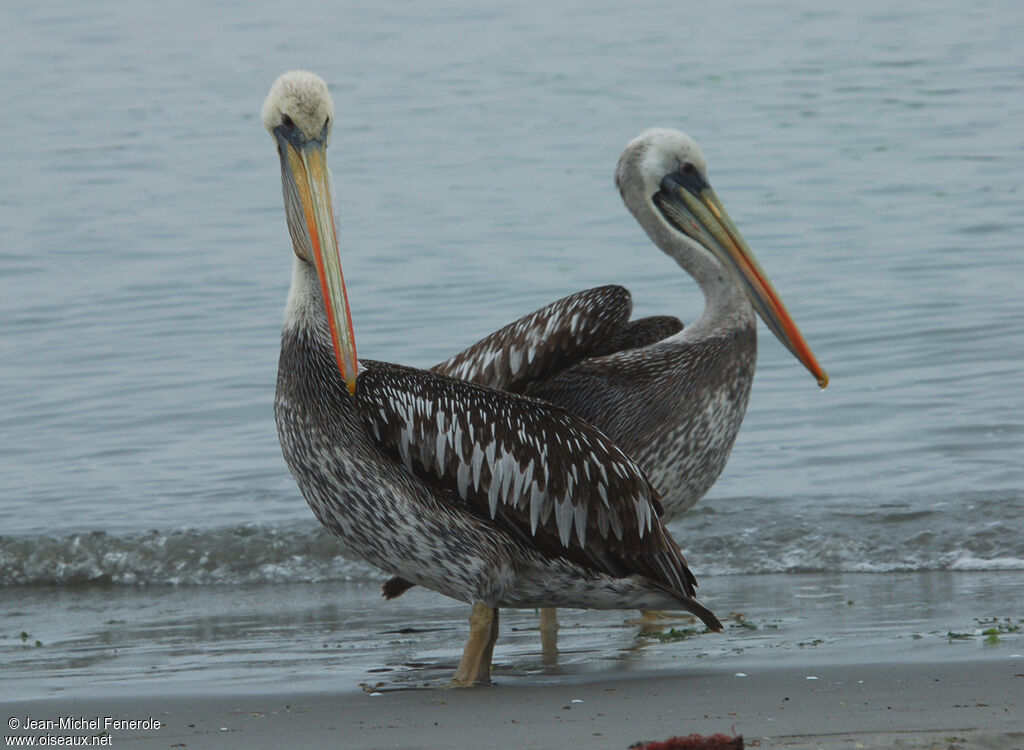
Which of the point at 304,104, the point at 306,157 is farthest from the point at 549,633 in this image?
the point at 304,104

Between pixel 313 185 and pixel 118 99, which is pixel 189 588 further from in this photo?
pixel 118 99

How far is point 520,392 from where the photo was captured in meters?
5.18

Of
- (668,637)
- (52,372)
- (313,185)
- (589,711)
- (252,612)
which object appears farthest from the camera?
(52,372)

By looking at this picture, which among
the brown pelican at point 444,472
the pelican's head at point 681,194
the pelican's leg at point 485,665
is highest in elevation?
the pelican's head at point 681,194

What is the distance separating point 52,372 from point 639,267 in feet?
14.5

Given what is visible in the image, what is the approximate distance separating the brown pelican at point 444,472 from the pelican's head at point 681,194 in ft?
5.21

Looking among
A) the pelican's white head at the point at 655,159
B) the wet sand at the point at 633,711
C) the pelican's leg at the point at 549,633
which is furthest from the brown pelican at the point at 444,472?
the pelican's white head at the point at 655,159

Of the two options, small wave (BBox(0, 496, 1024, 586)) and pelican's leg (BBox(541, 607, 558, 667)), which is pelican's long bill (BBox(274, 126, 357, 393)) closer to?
pelican's leg (BBox(541, 607, 558, 667))

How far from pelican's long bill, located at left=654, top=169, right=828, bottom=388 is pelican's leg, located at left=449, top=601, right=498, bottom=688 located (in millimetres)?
1867

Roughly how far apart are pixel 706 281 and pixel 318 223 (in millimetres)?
1826

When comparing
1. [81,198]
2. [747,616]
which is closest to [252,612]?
[747,616]

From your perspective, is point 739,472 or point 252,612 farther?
point 739,472

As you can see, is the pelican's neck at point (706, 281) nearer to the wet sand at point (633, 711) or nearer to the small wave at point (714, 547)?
the small wave at point (714, 547)

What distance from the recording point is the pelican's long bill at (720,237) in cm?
566
